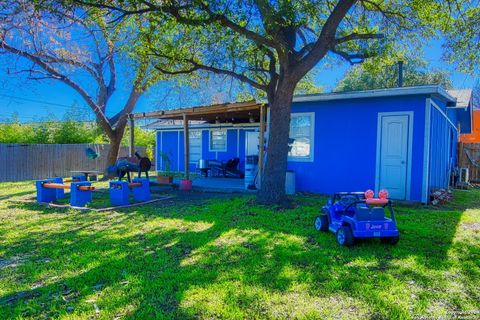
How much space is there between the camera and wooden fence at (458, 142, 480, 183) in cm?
1374

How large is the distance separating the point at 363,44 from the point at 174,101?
276 inches

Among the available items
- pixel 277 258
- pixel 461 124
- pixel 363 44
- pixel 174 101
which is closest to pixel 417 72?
pixel 461 124

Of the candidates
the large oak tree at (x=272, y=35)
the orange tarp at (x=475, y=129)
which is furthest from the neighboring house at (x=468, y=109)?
the large oak tree at (x=272, y=35)

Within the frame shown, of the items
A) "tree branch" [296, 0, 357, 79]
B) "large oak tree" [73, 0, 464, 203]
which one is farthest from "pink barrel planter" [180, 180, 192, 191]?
"tree branch" [296, 0, 357, 79]

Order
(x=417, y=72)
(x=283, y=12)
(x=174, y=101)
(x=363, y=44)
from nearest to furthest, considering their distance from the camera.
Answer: (x=283, y=12) → (x=363, y=44) → (x=174, y=101) → (x=417, y=72)

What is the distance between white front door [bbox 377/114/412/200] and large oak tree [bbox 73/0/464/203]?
5.75 ft

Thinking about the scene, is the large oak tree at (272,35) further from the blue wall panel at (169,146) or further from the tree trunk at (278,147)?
the blue wall panel at (169,146)

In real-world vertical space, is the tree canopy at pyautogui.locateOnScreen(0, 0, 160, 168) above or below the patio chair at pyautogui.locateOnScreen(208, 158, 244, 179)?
above

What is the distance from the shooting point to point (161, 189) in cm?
1080

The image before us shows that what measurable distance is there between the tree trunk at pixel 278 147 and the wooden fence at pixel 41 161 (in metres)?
11.9

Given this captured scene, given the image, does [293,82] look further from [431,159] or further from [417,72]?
[417,72]

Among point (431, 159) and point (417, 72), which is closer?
point (431, 159)

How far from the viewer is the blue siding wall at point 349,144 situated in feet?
26.0

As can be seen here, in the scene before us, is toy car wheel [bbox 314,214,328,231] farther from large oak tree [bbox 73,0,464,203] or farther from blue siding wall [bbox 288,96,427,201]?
→ blue siding wall [bbox 288,96,427,201]
